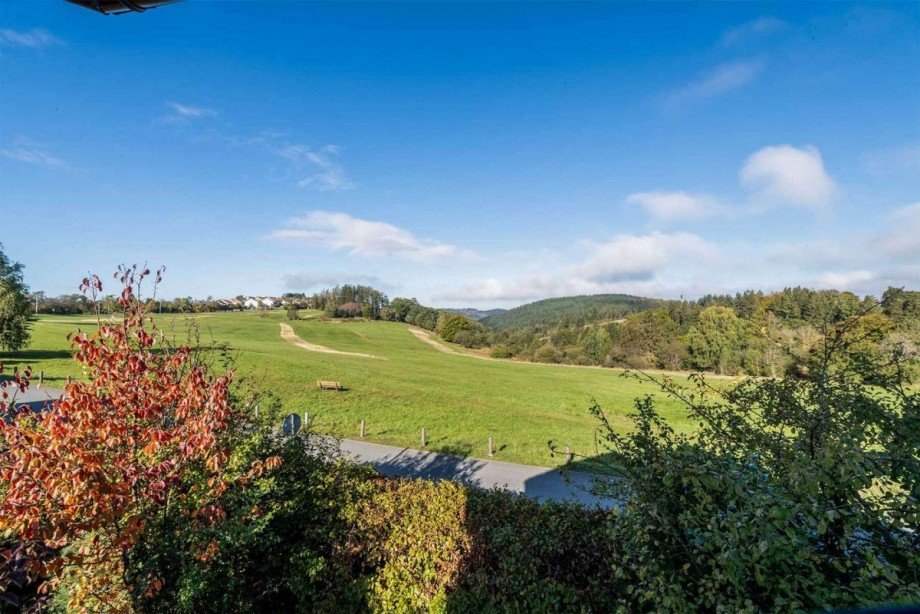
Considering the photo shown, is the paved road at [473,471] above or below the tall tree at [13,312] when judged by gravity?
below

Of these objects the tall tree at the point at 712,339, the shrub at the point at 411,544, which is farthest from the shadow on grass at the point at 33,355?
the tall tree at the point at 712,339

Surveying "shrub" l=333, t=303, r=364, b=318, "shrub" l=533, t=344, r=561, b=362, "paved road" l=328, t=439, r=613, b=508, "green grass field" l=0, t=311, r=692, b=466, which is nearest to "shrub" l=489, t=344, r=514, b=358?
"shrub" l=533, t=344, r=561, b=362

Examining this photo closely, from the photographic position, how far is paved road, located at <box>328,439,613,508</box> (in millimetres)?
13016

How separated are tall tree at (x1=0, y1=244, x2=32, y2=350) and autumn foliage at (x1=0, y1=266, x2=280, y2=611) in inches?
1489

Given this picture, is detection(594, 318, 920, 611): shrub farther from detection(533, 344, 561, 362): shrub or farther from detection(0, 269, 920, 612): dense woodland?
detection(533, 344, 561, 362): shrub

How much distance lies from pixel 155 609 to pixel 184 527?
95 cm

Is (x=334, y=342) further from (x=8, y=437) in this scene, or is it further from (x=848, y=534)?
(x=848, y=534)

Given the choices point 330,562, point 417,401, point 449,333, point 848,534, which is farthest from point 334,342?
point 848,534

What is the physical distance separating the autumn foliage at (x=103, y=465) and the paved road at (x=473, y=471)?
7703 mm

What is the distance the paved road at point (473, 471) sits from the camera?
42.7 feet

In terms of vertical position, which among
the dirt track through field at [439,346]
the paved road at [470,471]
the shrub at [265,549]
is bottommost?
the dirt track through field at [439,346]

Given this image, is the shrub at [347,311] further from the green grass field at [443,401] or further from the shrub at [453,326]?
the green grass field at [443,401]

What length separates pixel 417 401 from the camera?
2508cm

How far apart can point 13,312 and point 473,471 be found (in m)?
39.4
